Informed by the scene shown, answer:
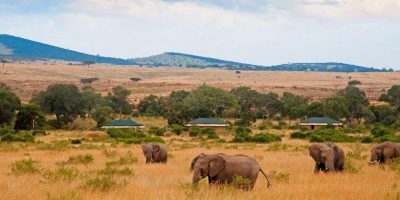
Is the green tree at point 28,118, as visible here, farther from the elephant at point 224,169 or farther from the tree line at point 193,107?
the elephant at point 224,169

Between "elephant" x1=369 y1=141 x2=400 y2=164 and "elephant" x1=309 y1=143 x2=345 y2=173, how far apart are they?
312 centimetres

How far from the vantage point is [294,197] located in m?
13.0

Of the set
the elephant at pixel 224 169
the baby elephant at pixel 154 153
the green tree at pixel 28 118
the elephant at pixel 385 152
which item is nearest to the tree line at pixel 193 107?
the green tree at pixel 28 118

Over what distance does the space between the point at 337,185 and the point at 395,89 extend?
345 feet

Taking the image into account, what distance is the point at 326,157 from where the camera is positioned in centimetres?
1995

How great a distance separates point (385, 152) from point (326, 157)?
4.73 meters

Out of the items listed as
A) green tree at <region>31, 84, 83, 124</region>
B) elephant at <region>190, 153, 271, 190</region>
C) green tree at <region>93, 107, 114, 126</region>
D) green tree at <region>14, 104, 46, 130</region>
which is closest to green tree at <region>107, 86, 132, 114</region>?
green tree at <region>93, 107, 114, 126</region>

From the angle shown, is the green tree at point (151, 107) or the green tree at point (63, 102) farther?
the green tree at point (151, 107)

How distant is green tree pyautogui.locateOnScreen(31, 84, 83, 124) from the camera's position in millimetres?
84000

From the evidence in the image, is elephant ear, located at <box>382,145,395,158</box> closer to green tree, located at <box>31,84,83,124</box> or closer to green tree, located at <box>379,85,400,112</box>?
green tree, located at <box>31,84,83,124</box>

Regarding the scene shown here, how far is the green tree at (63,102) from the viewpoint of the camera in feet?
276

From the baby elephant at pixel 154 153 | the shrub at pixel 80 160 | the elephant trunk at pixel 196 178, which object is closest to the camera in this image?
the elephant trunk at pixel 196 178

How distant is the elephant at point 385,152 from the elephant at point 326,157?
3.12 meters

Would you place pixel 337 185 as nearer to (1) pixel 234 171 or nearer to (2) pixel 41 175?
(1) pixel 234 171
